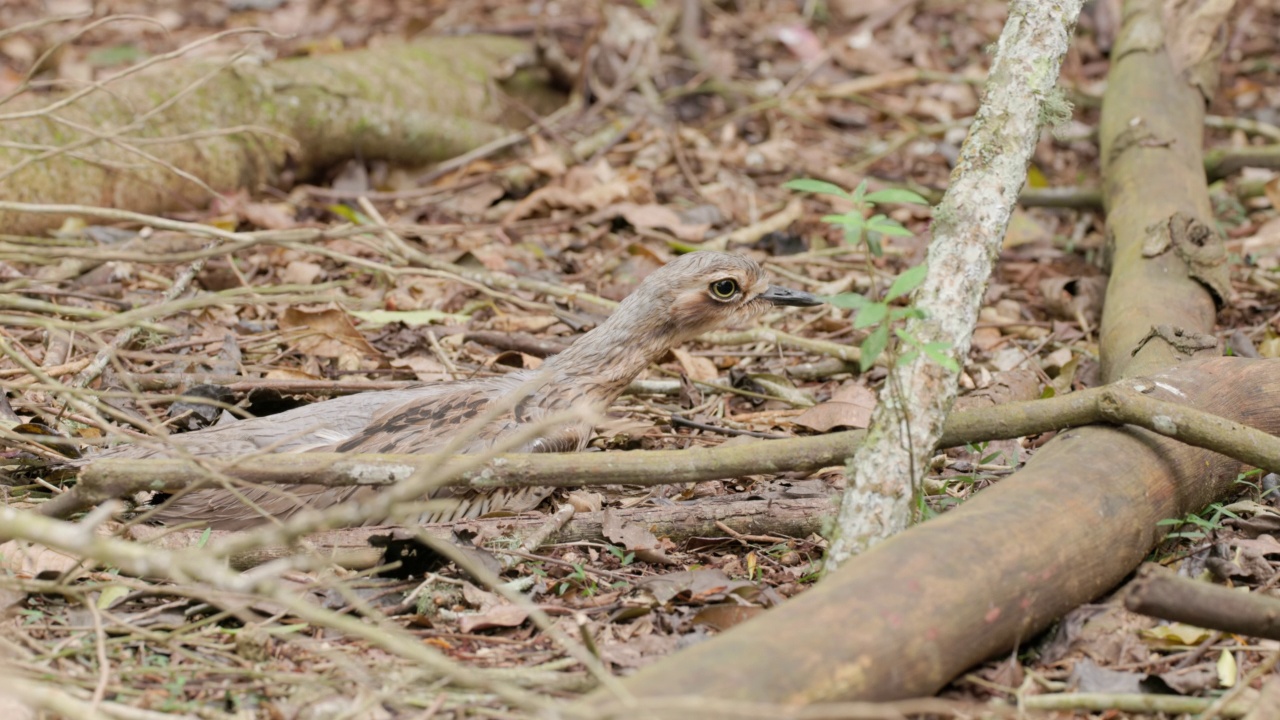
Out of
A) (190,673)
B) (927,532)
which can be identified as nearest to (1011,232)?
(927,532)

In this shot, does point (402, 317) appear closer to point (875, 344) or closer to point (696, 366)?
point (696, 366)

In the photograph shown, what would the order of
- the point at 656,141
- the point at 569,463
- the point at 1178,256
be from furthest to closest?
the point at 656,141, the point at 1178,256, the point at 569,463

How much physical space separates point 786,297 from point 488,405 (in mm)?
1206

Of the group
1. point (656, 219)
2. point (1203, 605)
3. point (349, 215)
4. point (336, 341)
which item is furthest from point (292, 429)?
point (656, 219)

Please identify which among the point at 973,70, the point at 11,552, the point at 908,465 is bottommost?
the point at 11,552

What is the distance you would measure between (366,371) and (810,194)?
126 inches

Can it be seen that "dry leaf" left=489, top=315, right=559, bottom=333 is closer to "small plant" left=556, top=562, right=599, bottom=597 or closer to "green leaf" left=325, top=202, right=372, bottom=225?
"green leaf" left=325, top=202, right=372, bottom=225

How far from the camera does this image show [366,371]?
4.80m

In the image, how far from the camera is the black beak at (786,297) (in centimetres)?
448

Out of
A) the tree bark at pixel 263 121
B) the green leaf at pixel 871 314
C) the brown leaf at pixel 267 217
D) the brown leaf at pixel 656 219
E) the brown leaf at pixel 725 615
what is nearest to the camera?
the green leaf at pixel 871 314

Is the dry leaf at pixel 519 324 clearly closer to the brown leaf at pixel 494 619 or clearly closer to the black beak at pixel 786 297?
the black beak at pixel 786 297

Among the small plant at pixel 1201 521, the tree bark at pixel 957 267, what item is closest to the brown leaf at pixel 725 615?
the tree bark at pixel 957 267

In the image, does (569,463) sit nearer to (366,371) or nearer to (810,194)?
(366,371)

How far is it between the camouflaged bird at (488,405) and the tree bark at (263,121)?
2.23 meters
